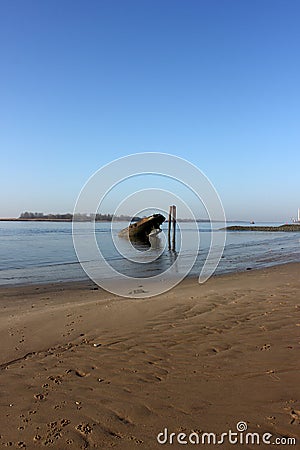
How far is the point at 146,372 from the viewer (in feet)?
14.6

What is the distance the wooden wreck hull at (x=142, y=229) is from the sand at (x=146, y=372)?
31.8 metres

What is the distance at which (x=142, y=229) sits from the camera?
40.8 m

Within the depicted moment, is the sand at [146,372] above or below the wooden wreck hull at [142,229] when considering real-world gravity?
below

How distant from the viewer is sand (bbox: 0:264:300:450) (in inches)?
126

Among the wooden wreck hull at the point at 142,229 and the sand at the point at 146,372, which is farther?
the wooden wreck hull at the point at 142,229

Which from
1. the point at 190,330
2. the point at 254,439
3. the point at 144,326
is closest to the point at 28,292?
the point at 144,326

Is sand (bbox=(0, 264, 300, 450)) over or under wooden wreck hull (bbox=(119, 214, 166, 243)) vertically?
under

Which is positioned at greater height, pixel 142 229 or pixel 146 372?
pixel 142 229

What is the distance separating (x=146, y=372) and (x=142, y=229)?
119 feet

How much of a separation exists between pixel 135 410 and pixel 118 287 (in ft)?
28.6

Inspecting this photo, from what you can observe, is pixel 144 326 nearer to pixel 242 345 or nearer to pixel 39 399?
pixel 242 345

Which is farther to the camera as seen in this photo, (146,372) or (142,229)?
(142,229)

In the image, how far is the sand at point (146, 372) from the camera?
10.5 feet

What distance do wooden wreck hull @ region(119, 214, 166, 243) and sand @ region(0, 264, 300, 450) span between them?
3184cm
